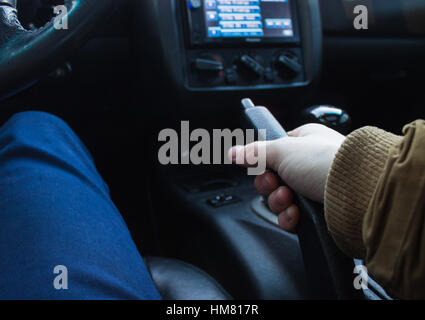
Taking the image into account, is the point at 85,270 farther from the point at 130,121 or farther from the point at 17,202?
the point at 130,121

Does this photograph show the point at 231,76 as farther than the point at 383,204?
Yes

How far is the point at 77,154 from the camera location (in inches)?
24.2

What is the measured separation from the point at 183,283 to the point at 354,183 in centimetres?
33

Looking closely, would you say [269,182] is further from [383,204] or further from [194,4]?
[194,4]

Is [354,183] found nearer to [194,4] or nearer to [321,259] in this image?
[321,259]

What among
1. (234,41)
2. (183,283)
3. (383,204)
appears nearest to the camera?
(383,204)

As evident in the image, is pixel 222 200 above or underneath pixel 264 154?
underneath

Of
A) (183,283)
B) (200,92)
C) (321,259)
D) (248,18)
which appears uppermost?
(248,18)

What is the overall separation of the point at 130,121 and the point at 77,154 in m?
0.37

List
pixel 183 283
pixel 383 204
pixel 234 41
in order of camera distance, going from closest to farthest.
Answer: pixel 383 204 < pixel 183 283 < pixel 234 41

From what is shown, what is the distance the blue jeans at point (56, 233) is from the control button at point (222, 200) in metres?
0.26

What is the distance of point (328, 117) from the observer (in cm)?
68

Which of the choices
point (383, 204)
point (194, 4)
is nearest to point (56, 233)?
point (383, 204)
